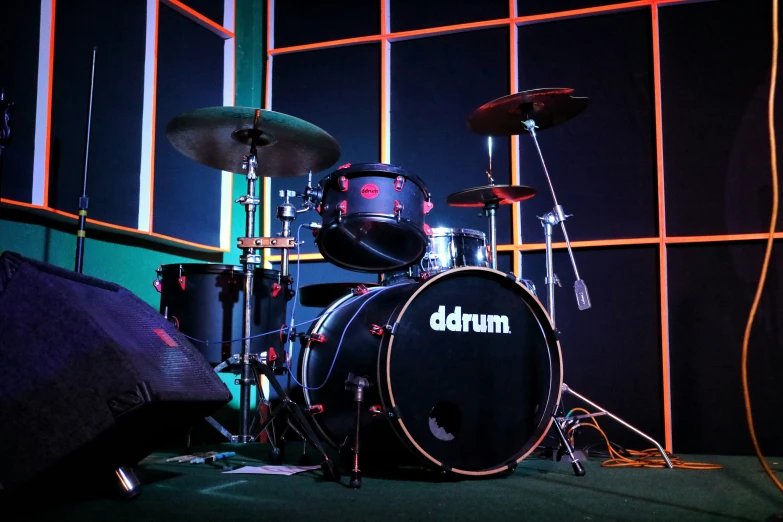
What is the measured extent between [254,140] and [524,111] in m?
1.32

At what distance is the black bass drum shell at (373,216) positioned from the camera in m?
2.80

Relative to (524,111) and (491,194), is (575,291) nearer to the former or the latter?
(491,194)

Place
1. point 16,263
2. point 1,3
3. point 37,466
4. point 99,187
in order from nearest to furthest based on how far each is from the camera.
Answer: point 37,466 < point 16,263 < point 1,3 < point 99,187

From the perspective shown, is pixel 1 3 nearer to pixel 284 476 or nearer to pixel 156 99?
pixel 156 99

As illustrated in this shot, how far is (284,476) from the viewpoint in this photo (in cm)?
268

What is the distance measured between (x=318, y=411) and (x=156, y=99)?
2326 millimetres

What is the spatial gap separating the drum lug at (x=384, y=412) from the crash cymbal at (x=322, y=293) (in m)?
A: 1.36

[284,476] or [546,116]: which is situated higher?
[546,116]

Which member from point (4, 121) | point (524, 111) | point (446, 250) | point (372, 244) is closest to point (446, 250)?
point (446, 250)

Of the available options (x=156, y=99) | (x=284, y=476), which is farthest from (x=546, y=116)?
(x=156, y=99)

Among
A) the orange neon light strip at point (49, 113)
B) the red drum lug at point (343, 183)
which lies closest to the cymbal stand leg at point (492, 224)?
the red drum lug at point (343, 183)

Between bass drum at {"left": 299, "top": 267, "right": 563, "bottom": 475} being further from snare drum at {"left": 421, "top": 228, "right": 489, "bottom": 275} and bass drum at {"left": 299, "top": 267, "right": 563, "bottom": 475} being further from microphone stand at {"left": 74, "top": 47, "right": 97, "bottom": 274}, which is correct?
microphone stand at {"left": 74, "top": 47, "right": 97, "bottom": 274}

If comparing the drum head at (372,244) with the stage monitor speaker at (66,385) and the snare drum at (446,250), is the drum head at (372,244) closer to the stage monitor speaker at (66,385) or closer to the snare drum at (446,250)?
the snare drum at (446,250)

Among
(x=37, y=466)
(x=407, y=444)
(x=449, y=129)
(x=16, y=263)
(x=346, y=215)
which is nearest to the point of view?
(x=37, y=466)
